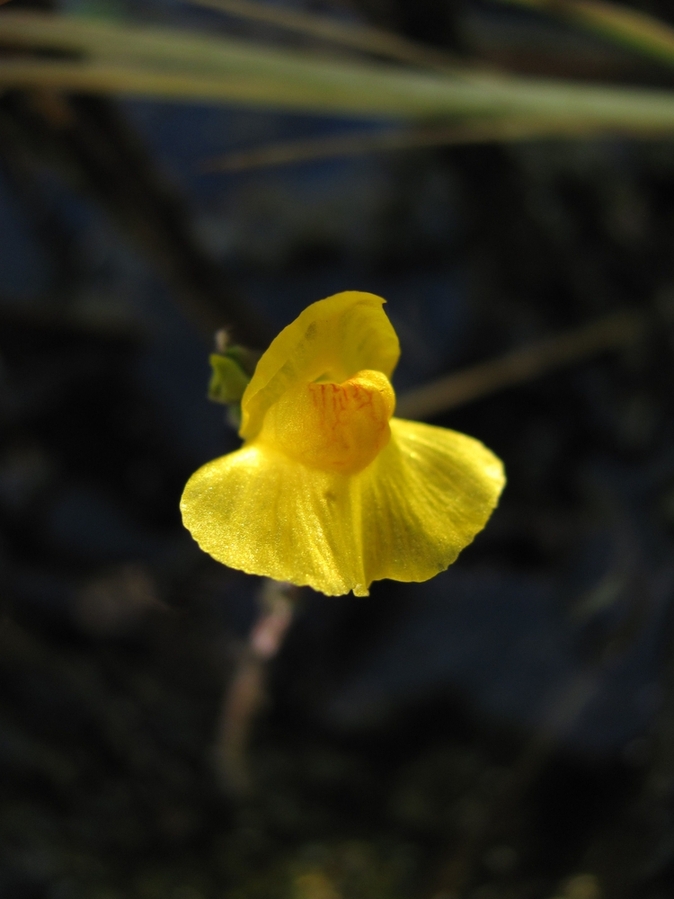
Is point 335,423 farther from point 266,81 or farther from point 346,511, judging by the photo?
point 266,81

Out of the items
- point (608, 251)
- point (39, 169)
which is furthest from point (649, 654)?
point (39, 169)

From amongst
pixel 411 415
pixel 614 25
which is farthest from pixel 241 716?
pixel 614 25

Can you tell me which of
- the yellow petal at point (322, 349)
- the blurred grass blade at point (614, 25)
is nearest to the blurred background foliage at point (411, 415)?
the blurred grass blade at point (614, 25)

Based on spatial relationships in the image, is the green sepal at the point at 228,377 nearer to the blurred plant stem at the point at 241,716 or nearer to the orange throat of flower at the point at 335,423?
the orange throat of flower at the point at 335,423

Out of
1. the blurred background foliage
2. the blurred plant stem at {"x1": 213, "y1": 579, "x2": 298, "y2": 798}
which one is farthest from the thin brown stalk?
the blurred plant stem at {"x1": 213, "y1": 579, "x2": 298, "y2": 798}

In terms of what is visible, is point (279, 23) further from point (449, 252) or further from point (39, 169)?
point (39, 169)
